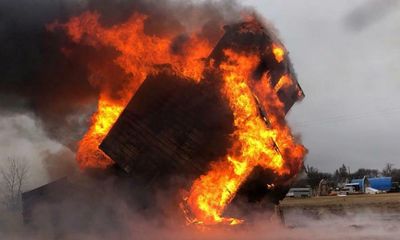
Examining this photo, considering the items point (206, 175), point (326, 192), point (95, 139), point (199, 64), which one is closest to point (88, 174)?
point (95, 139)

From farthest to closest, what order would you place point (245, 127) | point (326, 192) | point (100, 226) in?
point (326, 192) < point (100, 226) < point (245, 127)

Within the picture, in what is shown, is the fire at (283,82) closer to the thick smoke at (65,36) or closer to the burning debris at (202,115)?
the burning debris at (202,115)

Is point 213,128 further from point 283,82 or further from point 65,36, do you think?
point 65,36

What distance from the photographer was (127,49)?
15406 millimetres

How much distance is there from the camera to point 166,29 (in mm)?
15477

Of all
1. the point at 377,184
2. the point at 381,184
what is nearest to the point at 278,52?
the point at 381,184

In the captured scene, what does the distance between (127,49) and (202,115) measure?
3.37 m

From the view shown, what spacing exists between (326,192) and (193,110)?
56327mm

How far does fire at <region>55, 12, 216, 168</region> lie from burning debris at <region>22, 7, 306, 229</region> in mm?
33

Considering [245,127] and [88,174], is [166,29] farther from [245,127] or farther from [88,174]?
[88,174]

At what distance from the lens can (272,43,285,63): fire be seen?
15133mm

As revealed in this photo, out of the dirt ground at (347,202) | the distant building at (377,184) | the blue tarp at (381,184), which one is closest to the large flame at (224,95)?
the dirt ground at (347,202)

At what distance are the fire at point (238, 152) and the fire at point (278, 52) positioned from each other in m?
0.78

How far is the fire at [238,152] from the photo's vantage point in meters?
14.2
